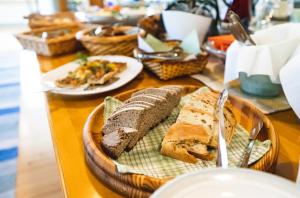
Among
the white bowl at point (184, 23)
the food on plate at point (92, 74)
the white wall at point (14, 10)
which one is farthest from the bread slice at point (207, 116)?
the white wall at point (14, 10)

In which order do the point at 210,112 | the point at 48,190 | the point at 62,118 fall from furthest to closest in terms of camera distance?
the point at 48,190
the point at 62,118
the point at 210,112

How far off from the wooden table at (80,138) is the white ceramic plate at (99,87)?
0.07 ft

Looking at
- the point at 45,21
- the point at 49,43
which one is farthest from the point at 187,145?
the point at 45,21

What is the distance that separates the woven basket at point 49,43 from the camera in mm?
987

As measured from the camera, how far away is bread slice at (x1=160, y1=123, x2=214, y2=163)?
0.41 m

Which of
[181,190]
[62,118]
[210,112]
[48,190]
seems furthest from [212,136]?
[48,190]

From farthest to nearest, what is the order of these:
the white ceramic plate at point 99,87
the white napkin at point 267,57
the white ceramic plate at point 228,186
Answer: the white ceramic plate at point 99,87 → the white napkin at point 267,57 → the white ceramic plate at point 228,186

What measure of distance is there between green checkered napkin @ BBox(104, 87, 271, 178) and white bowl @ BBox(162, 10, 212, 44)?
0.54 meters

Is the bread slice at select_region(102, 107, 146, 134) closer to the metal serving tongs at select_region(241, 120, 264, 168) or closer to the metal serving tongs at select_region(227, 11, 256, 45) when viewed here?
the metal serving tongs at select_region(241, 120, 264, 168)

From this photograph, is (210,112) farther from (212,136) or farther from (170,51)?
(170,51)

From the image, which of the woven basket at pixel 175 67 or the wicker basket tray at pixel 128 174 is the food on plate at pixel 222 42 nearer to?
the woven basket at pixel 175 67

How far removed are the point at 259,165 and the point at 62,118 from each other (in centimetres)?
41

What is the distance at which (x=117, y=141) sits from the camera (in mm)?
414

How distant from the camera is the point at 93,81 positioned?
72cm
